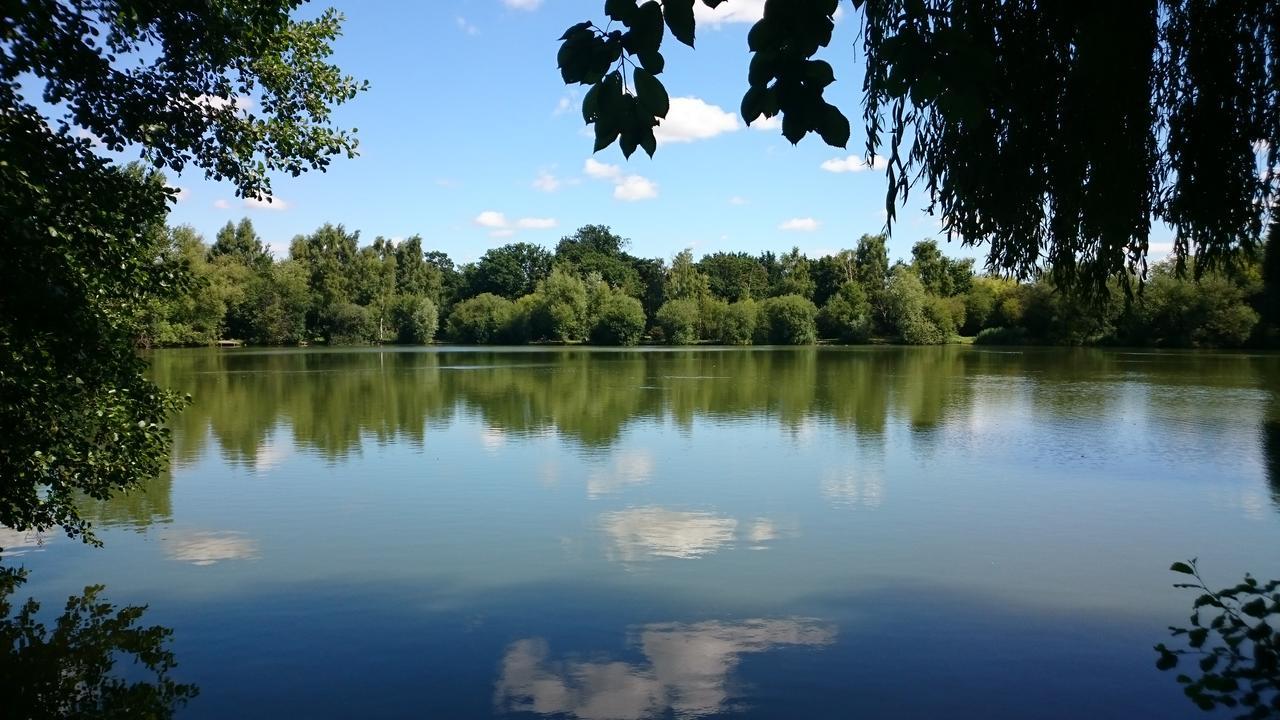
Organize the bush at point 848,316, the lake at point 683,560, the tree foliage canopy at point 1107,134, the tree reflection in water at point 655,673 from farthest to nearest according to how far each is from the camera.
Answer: the bush at point 848,316 → the lake at point 683,560 → the tree reflection in water at point 655,673 → the tree foliage canopy at point 1107,134

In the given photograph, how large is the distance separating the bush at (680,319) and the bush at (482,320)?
50.4ft

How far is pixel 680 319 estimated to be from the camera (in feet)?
267

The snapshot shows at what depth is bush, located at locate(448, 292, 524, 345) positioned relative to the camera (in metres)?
85.7

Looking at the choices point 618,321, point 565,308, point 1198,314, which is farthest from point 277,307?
point 1198,314

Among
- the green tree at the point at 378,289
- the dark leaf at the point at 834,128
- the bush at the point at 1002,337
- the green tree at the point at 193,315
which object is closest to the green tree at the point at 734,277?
the bush at the point at 1002,337

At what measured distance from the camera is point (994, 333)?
235 feet

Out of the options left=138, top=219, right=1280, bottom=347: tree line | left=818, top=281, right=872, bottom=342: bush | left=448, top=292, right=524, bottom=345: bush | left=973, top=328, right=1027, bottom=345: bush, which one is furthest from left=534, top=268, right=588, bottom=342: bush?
left=973, top=328, right=1027, bottom=345: bush

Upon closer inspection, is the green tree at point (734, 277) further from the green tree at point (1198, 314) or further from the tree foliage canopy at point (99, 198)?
the tree foliage canopy at point (99, 198)

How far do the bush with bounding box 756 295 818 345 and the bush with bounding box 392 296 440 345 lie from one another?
31.2 m

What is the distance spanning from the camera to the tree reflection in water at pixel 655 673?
5.57m

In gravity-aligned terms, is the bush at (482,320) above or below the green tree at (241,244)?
below

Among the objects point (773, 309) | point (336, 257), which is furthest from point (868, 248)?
point (336, 257)

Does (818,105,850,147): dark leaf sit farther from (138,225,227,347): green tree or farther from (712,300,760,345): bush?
(712,300,760,345): bush

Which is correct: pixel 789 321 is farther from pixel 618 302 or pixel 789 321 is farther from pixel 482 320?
pixel 482 320
